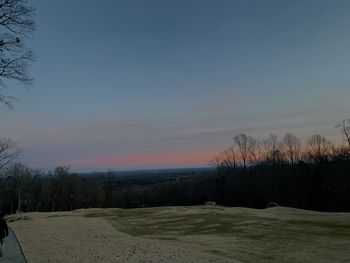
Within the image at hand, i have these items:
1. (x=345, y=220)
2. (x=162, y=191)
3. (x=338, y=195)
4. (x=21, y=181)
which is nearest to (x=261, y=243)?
(x=345, y=220)

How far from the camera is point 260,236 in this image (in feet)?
92.1

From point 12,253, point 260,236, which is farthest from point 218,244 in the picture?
point 12,253

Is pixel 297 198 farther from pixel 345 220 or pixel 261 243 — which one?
pixel 261 243

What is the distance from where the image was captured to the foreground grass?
21.3m

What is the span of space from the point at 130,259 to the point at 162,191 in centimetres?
13369

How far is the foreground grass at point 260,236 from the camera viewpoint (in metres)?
21.3

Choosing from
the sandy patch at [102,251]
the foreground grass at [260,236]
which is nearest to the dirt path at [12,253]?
the sandy patch at [102,251]

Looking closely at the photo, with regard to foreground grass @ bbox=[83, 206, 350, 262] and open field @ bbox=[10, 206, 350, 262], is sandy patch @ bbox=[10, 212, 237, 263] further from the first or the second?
foreground grass @ bbox=[83, 206, 350, 262]

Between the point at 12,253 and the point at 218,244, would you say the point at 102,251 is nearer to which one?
the point at 12,253

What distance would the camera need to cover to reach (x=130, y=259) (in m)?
19.0

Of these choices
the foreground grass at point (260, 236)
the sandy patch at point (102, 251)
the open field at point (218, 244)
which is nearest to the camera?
the sandy patch at point (102, 251)

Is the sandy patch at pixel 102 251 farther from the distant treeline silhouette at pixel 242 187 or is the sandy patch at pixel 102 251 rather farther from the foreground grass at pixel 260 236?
the distant treeline silhouette at pixel 242 187

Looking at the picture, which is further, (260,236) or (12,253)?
(260,236)

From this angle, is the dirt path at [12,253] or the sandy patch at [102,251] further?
the dirt path at [12,253]
